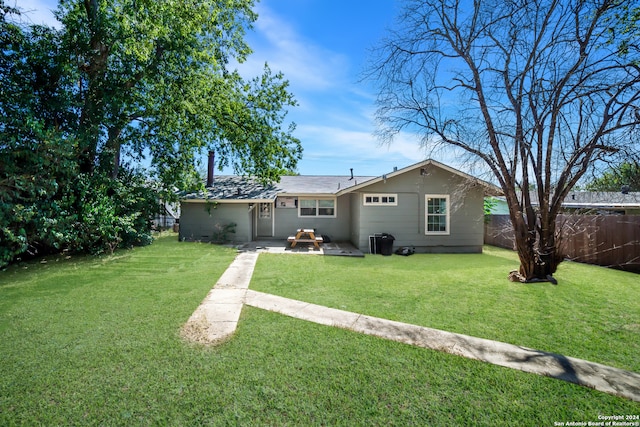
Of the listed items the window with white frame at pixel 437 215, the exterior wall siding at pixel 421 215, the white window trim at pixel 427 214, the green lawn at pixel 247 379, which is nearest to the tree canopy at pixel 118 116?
the green lawn at pixel 247 379

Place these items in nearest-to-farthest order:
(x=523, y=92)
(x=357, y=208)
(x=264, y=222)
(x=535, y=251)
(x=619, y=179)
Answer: (x=619, y=179)
(x=523, y=92)
(x=535, y=251)
(x=357, y=208)
(x=264, y=222)

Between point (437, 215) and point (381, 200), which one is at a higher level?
point (381, 200)

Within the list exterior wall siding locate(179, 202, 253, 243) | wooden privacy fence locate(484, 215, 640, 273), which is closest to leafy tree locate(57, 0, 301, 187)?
exterior wall siding locate(179, 202, 253, 243)

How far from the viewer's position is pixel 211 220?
13.4m

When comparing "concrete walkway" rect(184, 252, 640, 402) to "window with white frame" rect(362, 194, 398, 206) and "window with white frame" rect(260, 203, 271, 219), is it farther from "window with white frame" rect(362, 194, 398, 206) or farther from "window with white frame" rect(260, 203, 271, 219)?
"window with white frame" rect(260, 203, 271, 219)

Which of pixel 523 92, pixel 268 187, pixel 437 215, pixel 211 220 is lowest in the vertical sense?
pixel 211 220

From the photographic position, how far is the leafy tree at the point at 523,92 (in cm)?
522

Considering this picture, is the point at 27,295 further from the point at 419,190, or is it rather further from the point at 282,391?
the point at 419,190

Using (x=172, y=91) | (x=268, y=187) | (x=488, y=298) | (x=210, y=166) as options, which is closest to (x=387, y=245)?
(x=488, y=298)

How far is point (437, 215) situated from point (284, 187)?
7.86 metres

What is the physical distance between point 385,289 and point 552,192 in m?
4.65

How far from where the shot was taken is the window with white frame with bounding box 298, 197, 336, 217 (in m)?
14.3

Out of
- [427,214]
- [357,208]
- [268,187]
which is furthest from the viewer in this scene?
[268,187]

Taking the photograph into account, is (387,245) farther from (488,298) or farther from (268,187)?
(268,187)
